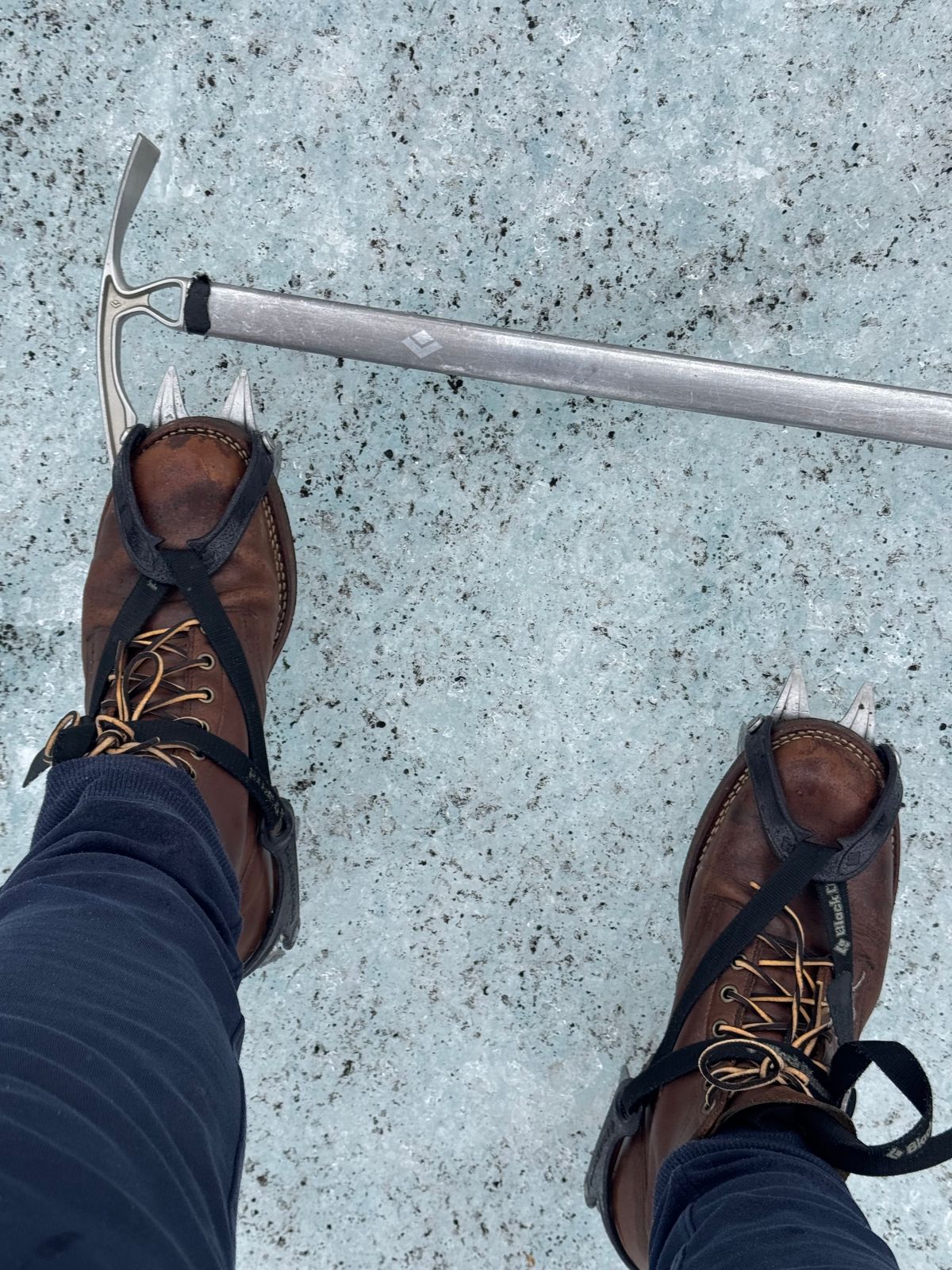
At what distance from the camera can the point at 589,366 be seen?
0.72m

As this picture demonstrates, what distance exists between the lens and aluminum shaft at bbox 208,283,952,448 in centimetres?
72

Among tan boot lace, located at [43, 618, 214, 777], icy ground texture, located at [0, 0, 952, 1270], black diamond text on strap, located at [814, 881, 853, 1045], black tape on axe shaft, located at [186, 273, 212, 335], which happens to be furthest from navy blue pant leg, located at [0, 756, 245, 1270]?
black diamond text on strap, located at [814, 881, 853, 1045]

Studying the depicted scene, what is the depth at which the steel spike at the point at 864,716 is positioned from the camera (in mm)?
804

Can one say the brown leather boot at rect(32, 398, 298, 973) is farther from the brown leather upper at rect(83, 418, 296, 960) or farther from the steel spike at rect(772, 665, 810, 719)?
the steel spike at rect(772, 665, 810, 719)

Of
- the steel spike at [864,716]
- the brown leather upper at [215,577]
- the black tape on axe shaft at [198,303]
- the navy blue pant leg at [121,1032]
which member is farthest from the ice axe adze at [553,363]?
the navy blue pant leg at [121,1032]

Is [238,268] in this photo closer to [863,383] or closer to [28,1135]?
[863,383]

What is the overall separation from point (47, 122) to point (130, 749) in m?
0.65

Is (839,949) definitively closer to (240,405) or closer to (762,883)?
(762,883)

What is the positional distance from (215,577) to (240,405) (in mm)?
171

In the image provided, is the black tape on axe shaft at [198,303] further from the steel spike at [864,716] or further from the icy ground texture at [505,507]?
the steel spike at [864,716]

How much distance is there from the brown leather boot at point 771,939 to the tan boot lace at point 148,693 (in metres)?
0.51

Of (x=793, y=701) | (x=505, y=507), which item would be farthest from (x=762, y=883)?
(x=505, y=507)

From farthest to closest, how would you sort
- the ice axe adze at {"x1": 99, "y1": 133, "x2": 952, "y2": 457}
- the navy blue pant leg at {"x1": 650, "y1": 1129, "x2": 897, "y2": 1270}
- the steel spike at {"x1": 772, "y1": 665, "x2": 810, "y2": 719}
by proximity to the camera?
the steel spike at {"x1": 772, "y1": 665, "x2": 810, "y2": 719}, the ice axe adze at {"x1": 99, "y1": 133, "x2": 952, "y2": 457}, the navy blue pant leg at {"x1": 650, "y1": 1129, "x2": 897, "y2": 1270}

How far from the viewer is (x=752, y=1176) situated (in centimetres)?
62
